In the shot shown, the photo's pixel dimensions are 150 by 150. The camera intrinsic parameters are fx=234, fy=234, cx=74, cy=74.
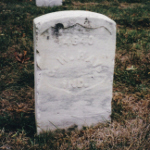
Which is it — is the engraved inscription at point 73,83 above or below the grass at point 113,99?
above

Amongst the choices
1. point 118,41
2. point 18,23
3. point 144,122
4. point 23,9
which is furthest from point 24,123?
point 23,9

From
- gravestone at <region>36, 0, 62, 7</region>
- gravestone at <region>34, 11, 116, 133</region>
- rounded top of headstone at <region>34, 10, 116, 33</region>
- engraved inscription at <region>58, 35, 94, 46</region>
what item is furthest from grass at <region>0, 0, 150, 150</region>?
gravestone at <region>36, 0, 62, 7</region>

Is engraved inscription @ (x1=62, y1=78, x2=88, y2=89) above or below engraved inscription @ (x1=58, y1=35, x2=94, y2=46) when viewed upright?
below

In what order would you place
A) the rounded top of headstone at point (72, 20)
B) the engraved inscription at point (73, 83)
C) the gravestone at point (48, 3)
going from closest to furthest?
the rounded top of headstone at point (72, 20) < the engraved inscription at point (73, 83) < the gravestone at point (48, 3)

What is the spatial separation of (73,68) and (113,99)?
0.98 meters

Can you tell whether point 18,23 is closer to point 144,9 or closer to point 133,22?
point 133,22

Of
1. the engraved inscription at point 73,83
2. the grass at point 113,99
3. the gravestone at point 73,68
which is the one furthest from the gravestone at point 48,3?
the engraved inscription at point 73,83

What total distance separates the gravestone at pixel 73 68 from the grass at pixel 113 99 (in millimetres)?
169

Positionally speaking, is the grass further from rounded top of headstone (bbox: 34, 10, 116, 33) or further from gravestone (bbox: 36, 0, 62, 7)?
gravestone (bbox: 36, 0, 62, 7)

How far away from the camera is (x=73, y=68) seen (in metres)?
2.15

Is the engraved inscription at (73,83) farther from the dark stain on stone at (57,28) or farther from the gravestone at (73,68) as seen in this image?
the dark stain on stone at (57,28)

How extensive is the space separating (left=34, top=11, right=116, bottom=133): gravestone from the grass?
0.17 metres

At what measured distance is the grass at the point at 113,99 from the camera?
2.20 metres

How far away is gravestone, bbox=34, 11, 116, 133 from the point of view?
1979 millimetres
